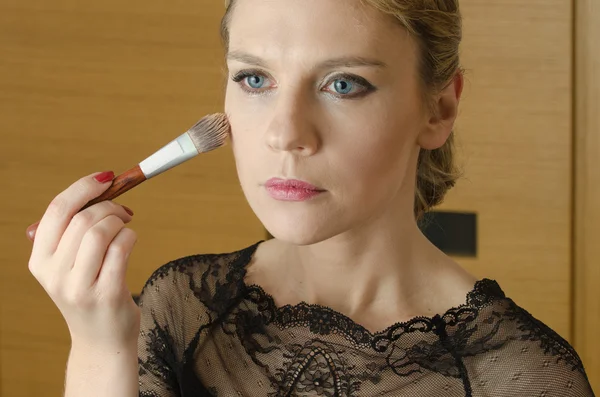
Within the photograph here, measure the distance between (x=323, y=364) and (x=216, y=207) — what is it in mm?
938

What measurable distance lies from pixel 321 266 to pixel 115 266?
252 mm

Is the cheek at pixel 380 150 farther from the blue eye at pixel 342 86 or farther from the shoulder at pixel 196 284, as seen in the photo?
the shoulder at pixel 196 284

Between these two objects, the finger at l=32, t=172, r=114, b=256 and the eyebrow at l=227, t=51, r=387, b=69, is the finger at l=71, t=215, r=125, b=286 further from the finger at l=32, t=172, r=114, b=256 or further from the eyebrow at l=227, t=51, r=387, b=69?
the eyebrow at l=227, t=51, r=387, b=69

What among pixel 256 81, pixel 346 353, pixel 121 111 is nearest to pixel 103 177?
pixel 256 81

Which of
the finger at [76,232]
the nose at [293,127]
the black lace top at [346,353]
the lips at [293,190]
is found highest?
the nose at [293,127]

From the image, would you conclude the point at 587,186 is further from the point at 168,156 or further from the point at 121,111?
the point at 168,156

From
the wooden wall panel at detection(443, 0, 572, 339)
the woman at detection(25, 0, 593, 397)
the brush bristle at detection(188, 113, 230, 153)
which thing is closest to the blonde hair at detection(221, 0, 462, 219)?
the woman at detection(25, 0, 593, 397)

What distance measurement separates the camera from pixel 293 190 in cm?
91

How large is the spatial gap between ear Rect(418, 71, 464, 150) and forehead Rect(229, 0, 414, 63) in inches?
4.5

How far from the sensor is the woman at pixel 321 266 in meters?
0.90

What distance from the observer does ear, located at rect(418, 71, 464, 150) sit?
101 cm

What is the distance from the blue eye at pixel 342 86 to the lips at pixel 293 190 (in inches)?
3.8

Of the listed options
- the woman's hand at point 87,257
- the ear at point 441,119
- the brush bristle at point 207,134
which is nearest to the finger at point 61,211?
the woman's hand at point 87,257

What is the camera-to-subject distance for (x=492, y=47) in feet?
5.63
